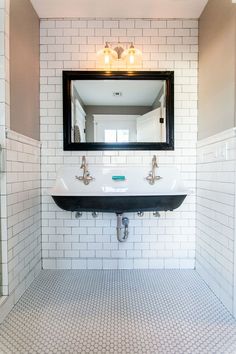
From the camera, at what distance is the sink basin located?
6.20ft

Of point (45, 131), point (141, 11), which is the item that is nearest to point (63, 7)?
point (141, 11)

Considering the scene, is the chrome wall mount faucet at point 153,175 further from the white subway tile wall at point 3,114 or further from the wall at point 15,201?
the white subway tile wall at point 3,114

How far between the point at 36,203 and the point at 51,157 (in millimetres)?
432

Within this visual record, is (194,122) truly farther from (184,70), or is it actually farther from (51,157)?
(51,157)

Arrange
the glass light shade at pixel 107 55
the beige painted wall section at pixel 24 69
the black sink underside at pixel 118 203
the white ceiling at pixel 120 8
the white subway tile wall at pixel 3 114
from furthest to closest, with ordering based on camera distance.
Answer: the glass light shade at pixel 107 55 → the white ceiling at pixel 120 8 → the black sink underside at pixel 118 203 → the beige painted wall section at pixel 24 69 → the white subway tile wall at pixel 3 114

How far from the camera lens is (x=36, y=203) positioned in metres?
2.22

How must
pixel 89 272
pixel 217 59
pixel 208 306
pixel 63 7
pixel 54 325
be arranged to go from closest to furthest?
1. pixel 54 325
2. pixel 208 306
3. pixel 217 59
4. pixel 63 7
5. pixel 89 272

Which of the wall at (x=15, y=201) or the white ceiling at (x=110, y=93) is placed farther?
the white ceiling at (x=110, y=93)

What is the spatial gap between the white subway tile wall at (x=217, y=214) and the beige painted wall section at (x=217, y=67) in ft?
0.46

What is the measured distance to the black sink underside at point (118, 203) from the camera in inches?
74.4

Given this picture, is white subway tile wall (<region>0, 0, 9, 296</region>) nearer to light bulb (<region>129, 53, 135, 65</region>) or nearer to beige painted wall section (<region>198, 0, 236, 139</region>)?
light bulb (<region>129, 53, 135, 65</region>)

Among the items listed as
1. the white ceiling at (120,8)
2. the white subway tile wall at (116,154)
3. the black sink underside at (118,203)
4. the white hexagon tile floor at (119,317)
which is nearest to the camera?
the white hexagon tile floor at (119,317)

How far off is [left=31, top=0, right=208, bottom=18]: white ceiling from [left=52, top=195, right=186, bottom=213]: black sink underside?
1.57 meters

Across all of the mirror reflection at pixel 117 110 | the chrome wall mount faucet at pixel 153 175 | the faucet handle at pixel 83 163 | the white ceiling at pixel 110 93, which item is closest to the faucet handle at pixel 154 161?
the chrome wall mount faucet at pixel 153 175
